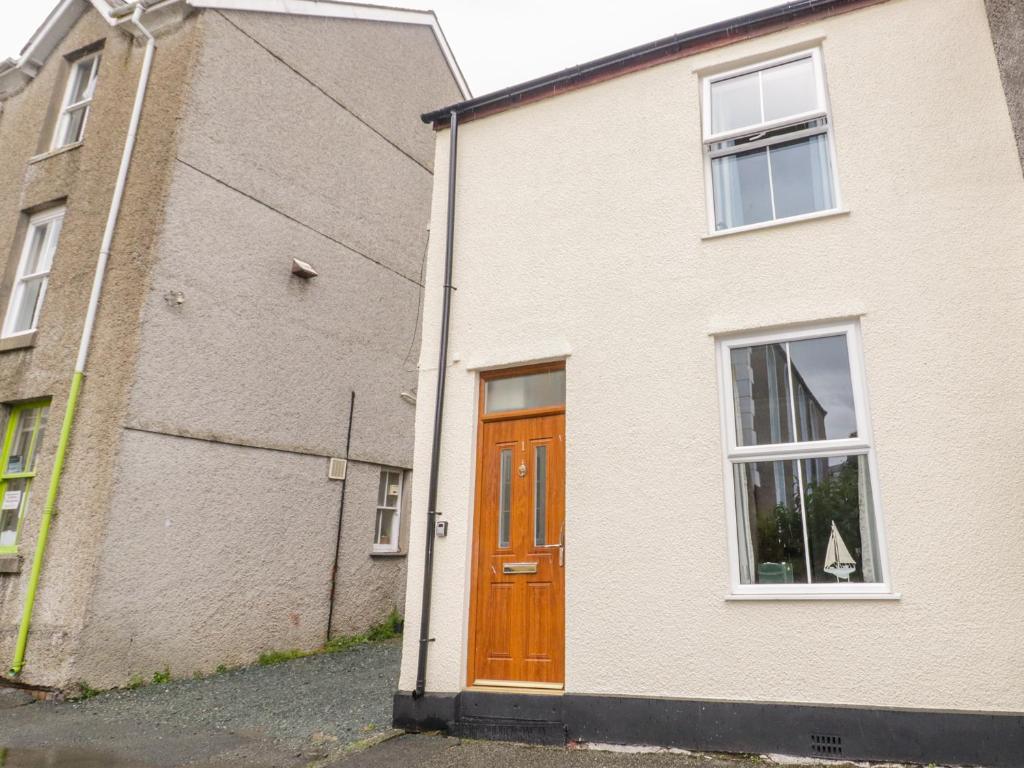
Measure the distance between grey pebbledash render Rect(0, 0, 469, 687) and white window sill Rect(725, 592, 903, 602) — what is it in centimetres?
598

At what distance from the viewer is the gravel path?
5066mm

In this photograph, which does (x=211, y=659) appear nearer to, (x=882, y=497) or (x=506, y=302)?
(x=506, y=302)

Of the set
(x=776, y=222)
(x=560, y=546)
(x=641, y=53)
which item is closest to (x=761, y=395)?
(x=776, y=222)

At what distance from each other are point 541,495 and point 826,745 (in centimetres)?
264

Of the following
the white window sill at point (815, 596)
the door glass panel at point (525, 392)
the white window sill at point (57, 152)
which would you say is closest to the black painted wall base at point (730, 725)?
the white window sill at point (815, 596)

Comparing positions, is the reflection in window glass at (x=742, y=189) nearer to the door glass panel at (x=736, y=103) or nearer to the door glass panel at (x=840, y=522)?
the door glass panel at (x=736, y=103)

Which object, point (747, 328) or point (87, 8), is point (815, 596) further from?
point (87, 8)

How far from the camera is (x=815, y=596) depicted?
4.52 meters

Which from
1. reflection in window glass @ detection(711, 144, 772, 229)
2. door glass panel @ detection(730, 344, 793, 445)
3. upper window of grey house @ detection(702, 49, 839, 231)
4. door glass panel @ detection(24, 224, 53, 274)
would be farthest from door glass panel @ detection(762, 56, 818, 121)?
door glass panel @ detection(24, 224, 53, 274)

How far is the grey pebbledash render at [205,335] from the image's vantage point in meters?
7.18

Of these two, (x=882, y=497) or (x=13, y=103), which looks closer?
(x=882, y=497)

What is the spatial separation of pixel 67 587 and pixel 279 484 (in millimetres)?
2561

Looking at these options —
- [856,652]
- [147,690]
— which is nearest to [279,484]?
[147,690]

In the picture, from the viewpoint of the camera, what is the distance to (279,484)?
8.78 metres
